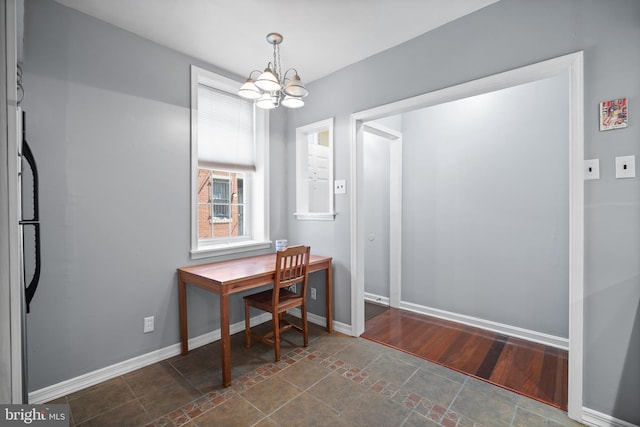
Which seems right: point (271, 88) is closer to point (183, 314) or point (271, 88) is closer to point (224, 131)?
point (224, 131)

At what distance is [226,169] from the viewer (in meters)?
3.09

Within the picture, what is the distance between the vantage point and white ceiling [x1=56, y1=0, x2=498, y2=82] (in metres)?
2.04

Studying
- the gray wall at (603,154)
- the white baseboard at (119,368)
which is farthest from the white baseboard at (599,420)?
the white baseboard at (119,368)

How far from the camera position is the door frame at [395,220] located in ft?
12.1

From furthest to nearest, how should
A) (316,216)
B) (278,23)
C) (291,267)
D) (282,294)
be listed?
1. (316,216)
2. (282,294)
3. (291,267)
4. (278,23)

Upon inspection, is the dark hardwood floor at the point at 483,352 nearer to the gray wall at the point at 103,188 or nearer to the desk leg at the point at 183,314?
the desk leg at the point at 183,314

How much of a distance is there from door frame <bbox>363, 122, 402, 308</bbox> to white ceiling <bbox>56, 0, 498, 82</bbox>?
1.30m

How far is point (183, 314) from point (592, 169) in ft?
10.4

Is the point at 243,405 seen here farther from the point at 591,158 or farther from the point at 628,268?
the point at 591,158

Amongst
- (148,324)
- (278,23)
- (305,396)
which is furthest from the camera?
(148,324)

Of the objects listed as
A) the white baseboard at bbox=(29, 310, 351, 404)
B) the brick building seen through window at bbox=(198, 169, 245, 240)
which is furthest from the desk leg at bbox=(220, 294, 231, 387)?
the brick building seen through window at bbox=(198, 169, 245, 240)

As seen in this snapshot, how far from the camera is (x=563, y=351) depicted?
8.50 ft

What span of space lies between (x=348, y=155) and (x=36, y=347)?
285 centimetres

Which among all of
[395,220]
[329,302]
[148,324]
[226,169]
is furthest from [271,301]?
[395,220]
